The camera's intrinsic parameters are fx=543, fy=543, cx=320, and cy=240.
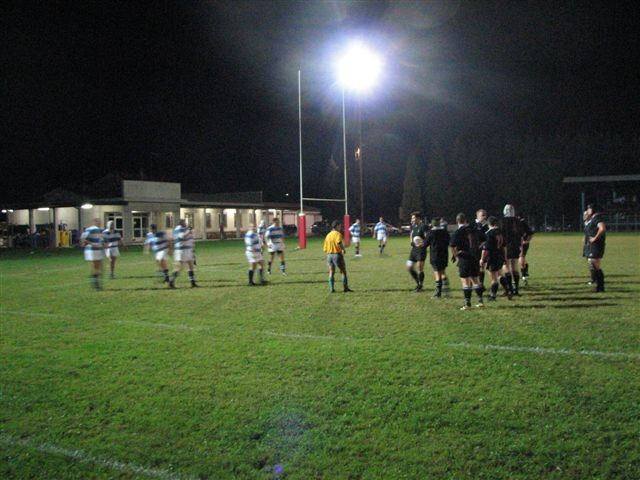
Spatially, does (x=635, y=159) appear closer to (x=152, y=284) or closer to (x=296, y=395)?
(x=152, y=284)

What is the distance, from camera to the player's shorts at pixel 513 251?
41.9 feet

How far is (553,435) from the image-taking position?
488cm

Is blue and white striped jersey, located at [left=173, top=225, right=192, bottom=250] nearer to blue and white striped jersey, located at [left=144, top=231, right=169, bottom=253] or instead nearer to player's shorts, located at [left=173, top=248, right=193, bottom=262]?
player's shorts, located at [left=173, top=248, right=193, bottom=262]

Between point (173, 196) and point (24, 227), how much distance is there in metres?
14.1

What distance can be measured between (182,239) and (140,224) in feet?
117

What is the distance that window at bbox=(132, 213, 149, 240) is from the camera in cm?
4881

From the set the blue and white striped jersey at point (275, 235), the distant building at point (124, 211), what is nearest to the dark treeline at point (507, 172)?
the distant building at point (124, 211)

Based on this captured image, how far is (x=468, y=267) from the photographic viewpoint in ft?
36.4

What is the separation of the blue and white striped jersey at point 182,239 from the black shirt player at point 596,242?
10832 mm

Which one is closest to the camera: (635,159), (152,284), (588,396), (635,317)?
(588,396)

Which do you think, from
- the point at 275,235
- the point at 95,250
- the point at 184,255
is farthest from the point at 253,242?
the point at 95,250

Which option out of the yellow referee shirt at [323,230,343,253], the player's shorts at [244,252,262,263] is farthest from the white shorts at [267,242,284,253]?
the yellow referee shirt at [323,230,343,253]

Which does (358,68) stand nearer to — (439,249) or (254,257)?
(254,257)

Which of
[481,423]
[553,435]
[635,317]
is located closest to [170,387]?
[481,423]
